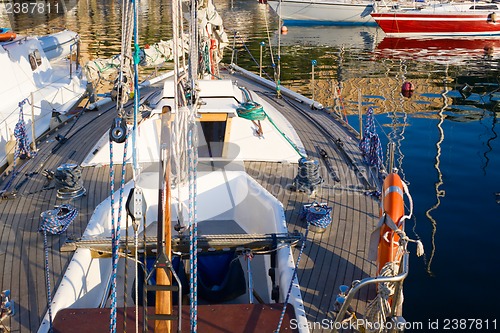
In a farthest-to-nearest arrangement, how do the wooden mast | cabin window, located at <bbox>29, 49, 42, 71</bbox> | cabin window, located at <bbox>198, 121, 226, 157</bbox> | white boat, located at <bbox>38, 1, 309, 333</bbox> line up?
cabin window, located at <bbox>29, 49, 42, 71</bbox>
cabin window, located at <bbox>198, 121, 226, 157</bbox>
white boat, located at <bbox>38, 1, 309, 333</bbox>
the wooden mast

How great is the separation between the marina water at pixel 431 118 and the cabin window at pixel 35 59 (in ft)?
27.4

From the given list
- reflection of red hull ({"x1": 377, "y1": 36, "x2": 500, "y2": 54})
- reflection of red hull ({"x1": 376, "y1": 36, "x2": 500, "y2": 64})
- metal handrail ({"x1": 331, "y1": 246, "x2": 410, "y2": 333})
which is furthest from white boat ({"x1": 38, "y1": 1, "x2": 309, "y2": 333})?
reflection of red hull ({"x1": 377, "y1": 36, "x2": 500, "y2": 54})

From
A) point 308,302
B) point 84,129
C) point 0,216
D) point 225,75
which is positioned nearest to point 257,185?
point 308,302

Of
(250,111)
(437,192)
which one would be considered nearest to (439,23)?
(437,192)

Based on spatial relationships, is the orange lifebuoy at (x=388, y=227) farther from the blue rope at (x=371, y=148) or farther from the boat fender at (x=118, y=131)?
the blue rope at (x=371, y=148)

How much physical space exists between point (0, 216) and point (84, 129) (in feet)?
15.8

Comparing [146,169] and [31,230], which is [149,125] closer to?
[146,169]

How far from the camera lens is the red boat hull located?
145 feet

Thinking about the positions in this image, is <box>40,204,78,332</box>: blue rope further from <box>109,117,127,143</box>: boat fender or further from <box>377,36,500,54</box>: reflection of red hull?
<box>377,36,500,54</box>: reflection of red hull

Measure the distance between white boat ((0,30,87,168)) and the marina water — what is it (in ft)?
24.8

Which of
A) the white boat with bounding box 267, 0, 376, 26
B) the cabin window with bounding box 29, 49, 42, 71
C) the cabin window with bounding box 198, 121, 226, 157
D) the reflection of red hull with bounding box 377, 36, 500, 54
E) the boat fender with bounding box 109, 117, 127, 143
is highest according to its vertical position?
the white boat with bounding box 267, 0, 376, 26

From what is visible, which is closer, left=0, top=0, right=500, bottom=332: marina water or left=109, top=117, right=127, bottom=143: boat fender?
left=109, top=117, right=127, bottom=143: boat fender

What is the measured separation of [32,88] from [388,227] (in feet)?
54.7

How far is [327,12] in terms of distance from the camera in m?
51.5
